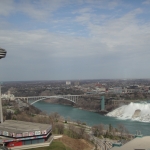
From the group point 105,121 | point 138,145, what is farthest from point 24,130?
point 105,121

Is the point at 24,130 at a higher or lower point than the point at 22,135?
higher

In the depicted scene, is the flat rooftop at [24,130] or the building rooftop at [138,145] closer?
the building rooftop at [138,145]

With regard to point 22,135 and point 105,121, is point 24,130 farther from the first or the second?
point 105,121

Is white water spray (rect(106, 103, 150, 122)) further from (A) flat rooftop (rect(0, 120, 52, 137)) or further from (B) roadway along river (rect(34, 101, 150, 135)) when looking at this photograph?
(A) flat rooftop (rect(0, 120, 52, 137))

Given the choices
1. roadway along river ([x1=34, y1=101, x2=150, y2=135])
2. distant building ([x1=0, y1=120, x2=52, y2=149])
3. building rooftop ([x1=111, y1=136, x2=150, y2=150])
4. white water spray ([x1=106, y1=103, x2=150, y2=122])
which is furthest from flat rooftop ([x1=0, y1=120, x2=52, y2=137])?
white water spray ([x1=106, y1=103, x2=150, y2=122])

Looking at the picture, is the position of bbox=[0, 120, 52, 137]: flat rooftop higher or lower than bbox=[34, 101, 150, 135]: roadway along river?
higher

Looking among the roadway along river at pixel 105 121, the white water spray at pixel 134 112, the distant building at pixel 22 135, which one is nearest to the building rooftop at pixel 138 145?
the distant building at pixel 22 135

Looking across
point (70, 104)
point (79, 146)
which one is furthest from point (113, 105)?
point (79, 146)

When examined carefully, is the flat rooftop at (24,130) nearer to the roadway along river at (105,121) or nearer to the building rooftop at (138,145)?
the building rooftop at (138,145)

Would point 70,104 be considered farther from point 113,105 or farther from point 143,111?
point 143,111
